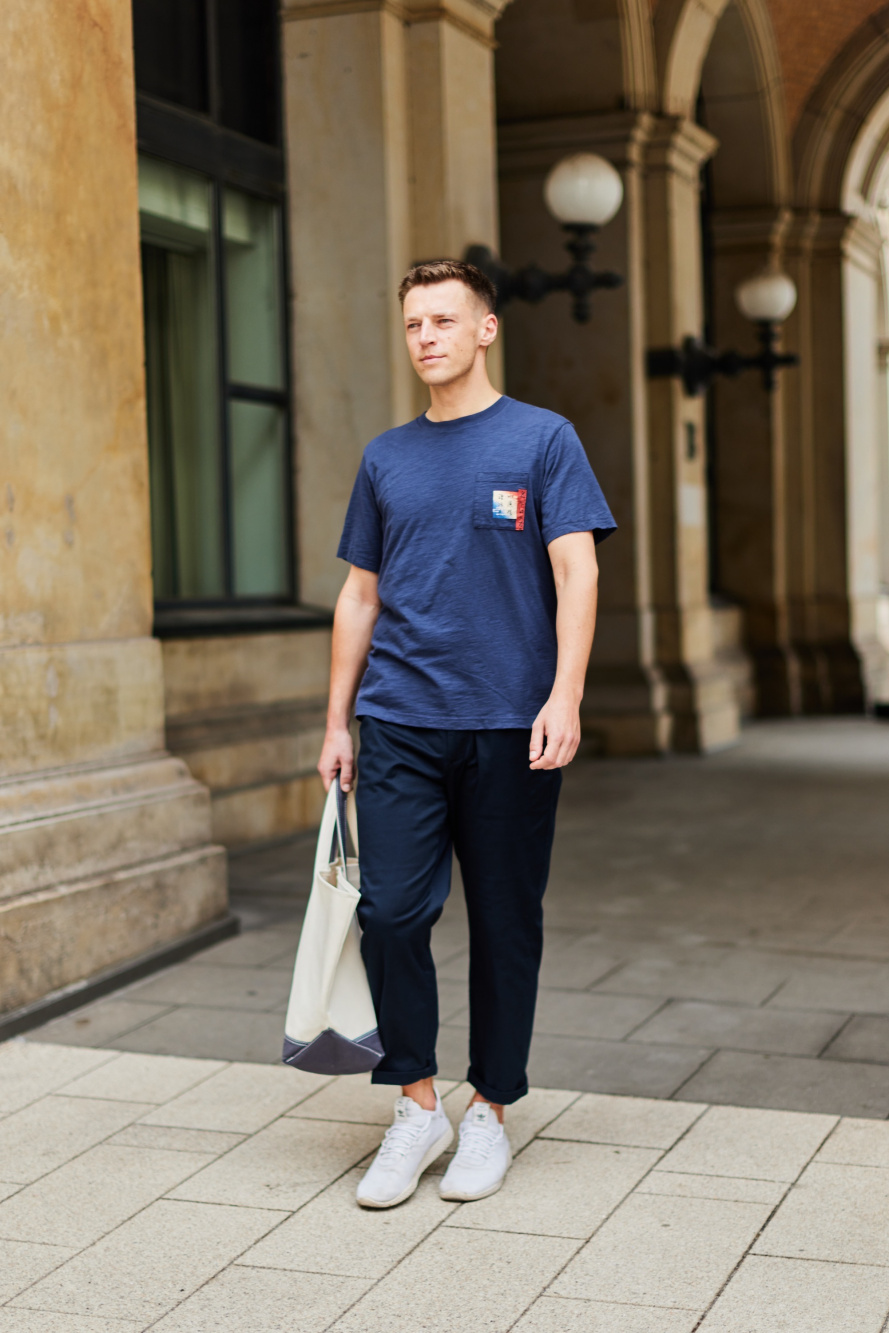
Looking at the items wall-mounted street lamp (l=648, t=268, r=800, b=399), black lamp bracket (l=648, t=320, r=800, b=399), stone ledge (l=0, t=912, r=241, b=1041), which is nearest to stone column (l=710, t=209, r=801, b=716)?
wall-mounted street lamp (l=648, t=268, r=800, b=399)

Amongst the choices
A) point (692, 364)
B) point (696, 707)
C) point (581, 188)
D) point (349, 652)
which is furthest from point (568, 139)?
point (349, 652)

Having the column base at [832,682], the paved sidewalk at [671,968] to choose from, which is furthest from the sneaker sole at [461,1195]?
the column base at [832,682]

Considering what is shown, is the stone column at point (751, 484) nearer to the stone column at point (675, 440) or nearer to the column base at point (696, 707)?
the stone column at point (675, 440)

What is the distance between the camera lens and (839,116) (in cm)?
1392

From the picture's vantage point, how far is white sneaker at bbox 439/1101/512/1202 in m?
3.27

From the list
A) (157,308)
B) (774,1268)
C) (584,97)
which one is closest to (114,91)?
(157,308)

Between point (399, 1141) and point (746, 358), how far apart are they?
9996 millimetres

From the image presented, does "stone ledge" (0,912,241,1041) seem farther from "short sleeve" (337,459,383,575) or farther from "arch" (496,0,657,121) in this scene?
"arch" (496,0,657,121)

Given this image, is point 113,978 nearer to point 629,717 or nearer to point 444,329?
point 444,329

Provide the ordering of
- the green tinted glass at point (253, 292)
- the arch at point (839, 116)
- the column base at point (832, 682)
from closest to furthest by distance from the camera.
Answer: the green tinted glass at point (253, 292) < the arch at point (839, 116) < the column base at point (832, 682)

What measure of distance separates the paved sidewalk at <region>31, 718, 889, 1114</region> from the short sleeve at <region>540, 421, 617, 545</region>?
5.00 ft

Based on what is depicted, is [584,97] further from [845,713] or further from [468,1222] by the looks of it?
[468,1222]

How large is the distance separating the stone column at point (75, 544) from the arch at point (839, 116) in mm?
9875

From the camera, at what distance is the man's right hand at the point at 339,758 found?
3.41 meters
